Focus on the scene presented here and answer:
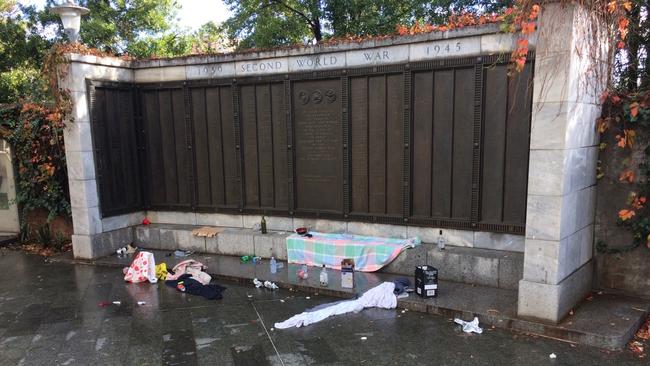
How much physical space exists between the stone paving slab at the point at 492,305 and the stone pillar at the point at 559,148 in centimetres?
17

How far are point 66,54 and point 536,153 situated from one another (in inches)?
317

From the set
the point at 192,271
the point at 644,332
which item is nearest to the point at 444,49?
the point at 644,332

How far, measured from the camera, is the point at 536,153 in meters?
5.23

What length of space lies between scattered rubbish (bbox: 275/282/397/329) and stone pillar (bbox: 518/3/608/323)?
1672 millimetres

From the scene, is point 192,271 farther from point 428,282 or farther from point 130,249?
point 428,282

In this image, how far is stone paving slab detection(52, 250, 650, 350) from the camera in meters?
5.14

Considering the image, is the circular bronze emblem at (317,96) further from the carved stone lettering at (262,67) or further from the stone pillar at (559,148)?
the stone pillar at (559,148)

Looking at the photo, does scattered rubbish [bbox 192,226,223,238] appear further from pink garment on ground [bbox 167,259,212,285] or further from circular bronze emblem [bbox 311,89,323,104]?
circular bronze emblem [bbox 311,89,323,104]

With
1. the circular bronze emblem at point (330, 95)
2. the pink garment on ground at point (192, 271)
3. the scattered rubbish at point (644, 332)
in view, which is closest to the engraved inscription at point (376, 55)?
the circular bronze emblem at point (330, 95)

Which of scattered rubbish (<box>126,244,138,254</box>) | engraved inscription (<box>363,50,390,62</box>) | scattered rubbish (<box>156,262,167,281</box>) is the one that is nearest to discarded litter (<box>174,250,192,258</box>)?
scattered rubbish (<box>156,262,167,281</box>)

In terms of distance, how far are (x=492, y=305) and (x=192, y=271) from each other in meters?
4.74

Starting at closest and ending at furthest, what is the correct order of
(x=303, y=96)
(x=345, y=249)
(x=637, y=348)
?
(x=637, y=348)
(x=345, y=249)
(x=303, y=96)

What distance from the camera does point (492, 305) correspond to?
19.3 feet

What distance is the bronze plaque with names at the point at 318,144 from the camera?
805 cm
